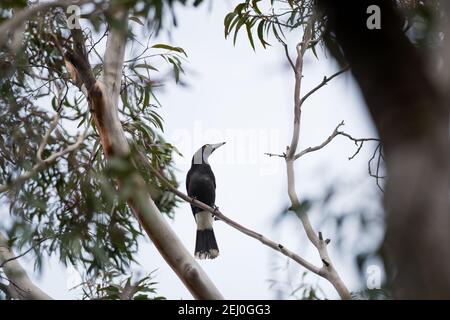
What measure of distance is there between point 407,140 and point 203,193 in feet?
10.3

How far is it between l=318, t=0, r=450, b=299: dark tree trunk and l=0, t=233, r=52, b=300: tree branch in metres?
1.64

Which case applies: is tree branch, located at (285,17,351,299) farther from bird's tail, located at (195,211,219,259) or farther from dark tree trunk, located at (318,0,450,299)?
bird's tail, located at (195,211,219,259)

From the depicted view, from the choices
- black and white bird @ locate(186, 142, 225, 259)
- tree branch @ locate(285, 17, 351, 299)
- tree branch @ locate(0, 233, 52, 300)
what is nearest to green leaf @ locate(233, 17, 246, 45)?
tree branch @ locate(285, 17, 351, 299)

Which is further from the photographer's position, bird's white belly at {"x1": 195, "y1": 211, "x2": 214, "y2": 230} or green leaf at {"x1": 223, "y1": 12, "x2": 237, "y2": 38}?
bird's white belly at {"x1": 195, "y1": 211, "x2": 214, "y2": 230}

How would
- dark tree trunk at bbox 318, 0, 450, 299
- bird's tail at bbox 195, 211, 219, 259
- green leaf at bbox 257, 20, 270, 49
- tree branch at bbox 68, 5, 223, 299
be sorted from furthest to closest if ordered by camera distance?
bird's tail at bbox 195, 211, 219, 259 → green leaf at bbox 257, 20, 270, 49 → tree branch at bbox 68, 5, 223, 299 → dark tree trunk at bbox 318, 0, 450, 299

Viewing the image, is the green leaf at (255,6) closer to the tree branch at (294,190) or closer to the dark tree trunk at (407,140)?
the tree branch at (294,190)

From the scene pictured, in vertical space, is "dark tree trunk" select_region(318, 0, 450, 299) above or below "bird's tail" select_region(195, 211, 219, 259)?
below

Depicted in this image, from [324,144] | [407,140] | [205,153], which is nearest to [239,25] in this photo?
[324,144]

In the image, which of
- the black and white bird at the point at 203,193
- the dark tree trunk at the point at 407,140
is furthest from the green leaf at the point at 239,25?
the dark tree trunk at the point at 407,140

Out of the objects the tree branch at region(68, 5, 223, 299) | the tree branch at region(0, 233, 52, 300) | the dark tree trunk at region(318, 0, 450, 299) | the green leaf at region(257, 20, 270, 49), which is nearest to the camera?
the dark tree trunk at region(318, 0, 450, 299)

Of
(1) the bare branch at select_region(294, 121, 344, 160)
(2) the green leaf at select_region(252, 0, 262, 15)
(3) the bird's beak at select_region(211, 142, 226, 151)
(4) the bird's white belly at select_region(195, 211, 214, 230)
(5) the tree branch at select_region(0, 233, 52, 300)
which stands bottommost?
(5) the tree branch at select_region(0, 233, 52, 300)

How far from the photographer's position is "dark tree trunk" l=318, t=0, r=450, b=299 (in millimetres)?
940
